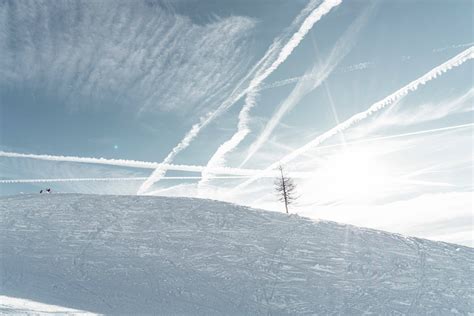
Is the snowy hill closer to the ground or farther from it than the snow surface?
farther from it

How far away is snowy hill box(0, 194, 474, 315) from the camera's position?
1616 cm

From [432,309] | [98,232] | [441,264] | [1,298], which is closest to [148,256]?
[98,232]

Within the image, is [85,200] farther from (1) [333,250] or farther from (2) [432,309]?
(2) [432,309]

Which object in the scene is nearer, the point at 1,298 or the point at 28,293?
the point at 1,298

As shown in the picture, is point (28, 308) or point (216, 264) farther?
point (216, 264)

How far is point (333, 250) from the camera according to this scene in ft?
76.8

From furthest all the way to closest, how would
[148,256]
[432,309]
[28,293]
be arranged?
[148,256]
[432,309]
[28,293]

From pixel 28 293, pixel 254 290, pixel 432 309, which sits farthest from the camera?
pixel 254 290

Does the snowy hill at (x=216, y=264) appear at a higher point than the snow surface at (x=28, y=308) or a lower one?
higher

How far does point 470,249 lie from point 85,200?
27025mm

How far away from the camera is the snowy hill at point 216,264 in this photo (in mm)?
16156

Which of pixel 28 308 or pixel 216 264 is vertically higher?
pixel 216 264

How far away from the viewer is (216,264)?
2039 cm

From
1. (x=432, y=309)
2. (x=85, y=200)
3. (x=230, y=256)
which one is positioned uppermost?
(x=85, y=200)
